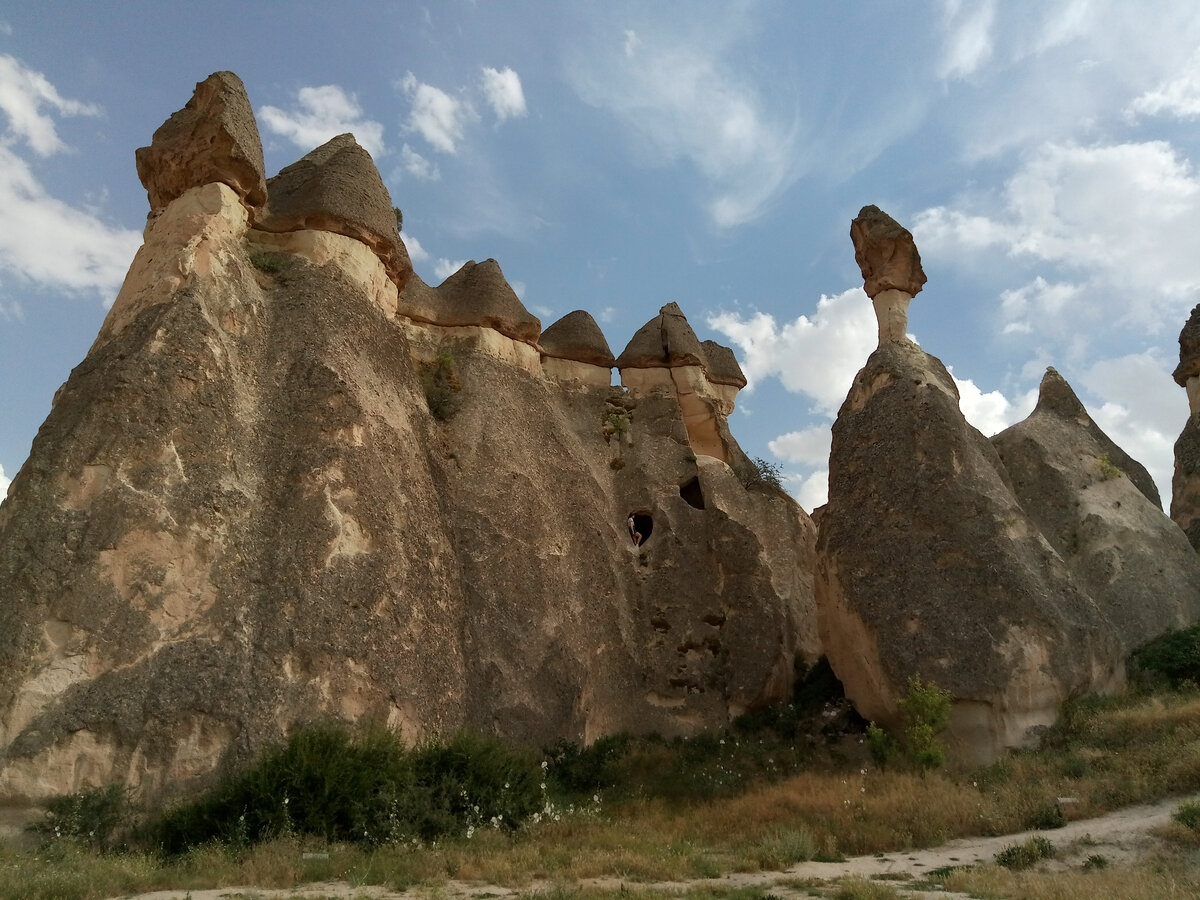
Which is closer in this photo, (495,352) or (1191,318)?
(495,352)

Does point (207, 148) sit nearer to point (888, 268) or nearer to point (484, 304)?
point (484, 304)

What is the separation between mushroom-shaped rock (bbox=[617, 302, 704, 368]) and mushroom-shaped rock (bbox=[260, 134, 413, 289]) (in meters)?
6.81

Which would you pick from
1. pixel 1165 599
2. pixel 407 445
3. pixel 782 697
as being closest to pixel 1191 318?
pixel 1165 599

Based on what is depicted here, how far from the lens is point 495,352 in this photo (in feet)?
58.2

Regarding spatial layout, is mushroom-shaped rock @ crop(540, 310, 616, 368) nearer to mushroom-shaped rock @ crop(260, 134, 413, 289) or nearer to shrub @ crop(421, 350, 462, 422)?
shrub @ crop(421, 350, 462, 422)

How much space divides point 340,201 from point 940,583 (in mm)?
11583

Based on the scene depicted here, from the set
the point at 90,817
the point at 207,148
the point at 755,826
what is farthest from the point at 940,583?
the point at 207,148

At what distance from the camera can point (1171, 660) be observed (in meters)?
13.9

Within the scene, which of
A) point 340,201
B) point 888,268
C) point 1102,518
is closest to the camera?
point 340,201

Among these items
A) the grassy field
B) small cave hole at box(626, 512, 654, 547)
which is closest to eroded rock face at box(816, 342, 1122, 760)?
the grassy field

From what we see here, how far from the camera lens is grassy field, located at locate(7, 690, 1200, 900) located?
7.25 m

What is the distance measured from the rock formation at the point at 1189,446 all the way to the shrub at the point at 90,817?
22071 mm

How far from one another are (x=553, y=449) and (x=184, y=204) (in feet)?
25.0

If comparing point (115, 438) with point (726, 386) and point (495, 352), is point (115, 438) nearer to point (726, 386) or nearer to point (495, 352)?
point (495, 352)
